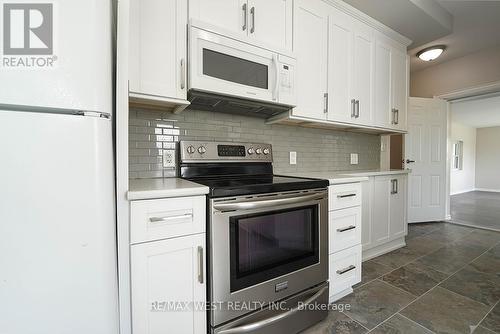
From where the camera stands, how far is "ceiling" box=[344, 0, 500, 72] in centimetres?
211

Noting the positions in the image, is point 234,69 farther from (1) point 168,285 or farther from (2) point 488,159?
(2) point 488,159

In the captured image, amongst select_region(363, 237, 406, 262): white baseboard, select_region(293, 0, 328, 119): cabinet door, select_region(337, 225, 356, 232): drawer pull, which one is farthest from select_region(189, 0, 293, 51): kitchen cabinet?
select_region(363, 237, 406, 262): white baseboard

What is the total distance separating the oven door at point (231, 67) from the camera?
131 cm

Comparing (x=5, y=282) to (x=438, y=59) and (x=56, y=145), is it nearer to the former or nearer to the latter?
(x=56, y=145)

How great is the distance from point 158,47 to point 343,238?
171 centimetres

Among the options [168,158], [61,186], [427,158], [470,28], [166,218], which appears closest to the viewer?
[61,186]

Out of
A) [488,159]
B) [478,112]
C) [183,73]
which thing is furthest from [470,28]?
[488,159]

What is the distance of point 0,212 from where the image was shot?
720 millimetres

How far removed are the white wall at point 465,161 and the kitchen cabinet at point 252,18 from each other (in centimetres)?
815

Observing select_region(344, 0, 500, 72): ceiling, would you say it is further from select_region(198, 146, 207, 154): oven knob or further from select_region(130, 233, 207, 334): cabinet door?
select_region(130, 233, 207, 334): cabinet door

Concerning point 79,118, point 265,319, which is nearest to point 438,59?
point 265,319

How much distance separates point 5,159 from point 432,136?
485cm

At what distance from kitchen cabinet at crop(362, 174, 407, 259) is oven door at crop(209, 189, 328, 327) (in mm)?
1007

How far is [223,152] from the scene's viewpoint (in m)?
1.68
